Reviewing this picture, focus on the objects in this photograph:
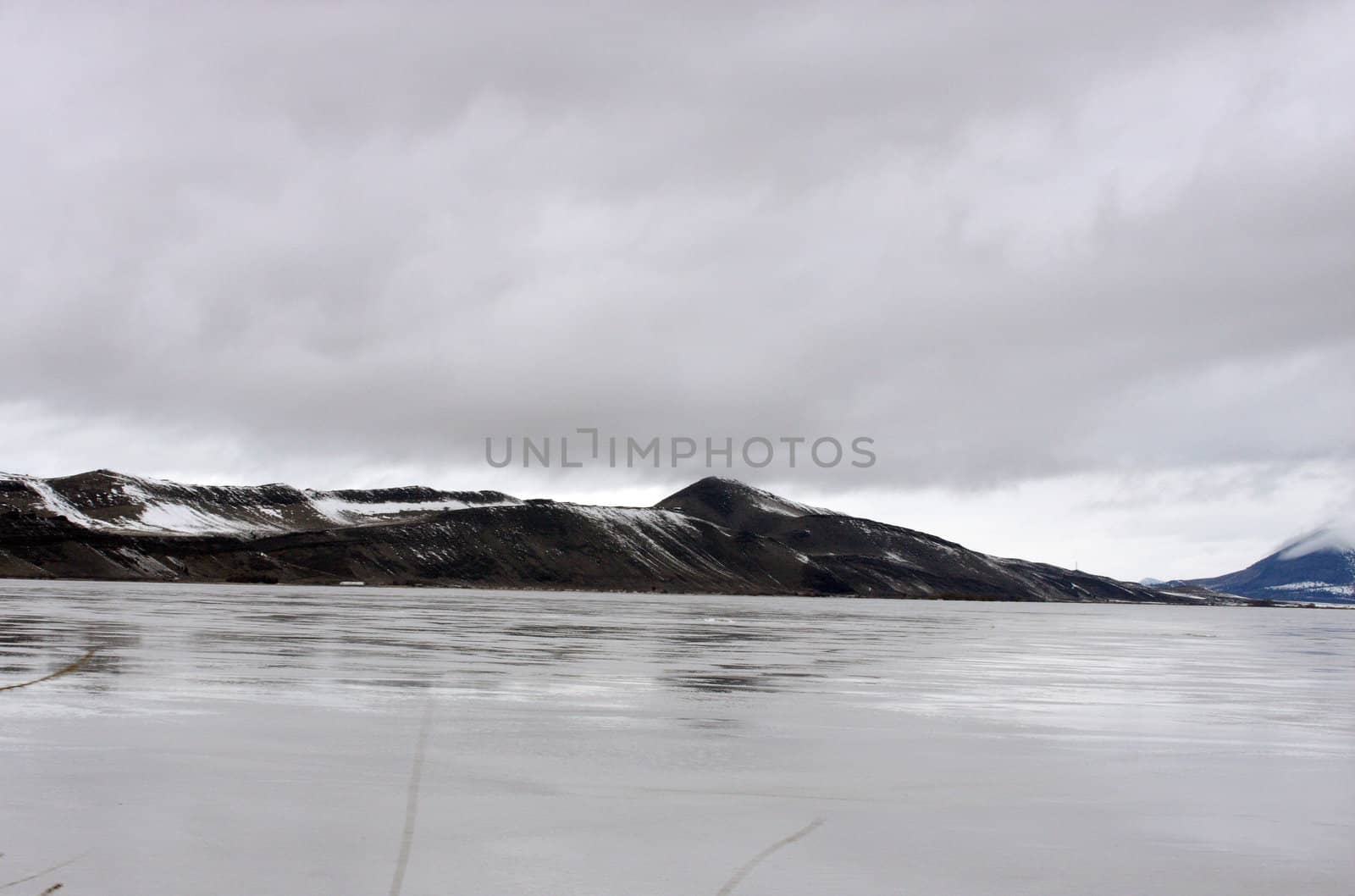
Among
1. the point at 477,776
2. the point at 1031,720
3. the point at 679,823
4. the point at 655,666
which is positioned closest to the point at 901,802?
the point at 679,823

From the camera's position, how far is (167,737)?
17.0 meters

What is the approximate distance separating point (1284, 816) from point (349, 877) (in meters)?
10.0

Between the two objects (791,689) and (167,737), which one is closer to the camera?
(167,737)

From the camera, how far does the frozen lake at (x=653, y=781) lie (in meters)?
→ 10.3

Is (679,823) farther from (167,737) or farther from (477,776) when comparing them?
(167,737)

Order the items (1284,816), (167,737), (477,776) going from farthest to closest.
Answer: (167,737) < (477,776) < (1284,816)

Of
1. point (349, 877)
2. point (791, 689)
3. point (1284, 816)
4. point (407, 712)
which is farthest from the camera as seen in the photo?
point (791, 689)

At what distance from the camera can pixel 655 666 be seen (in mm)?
33375

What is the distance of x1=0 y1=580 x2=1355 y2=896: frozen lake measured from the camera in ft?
33.8

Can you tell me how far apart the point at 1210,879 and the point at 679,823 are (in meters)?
4.91

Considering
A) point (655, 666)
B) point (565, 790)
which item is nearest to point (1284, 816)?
point (565, 790)

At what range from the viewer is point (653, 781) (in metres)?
14.7

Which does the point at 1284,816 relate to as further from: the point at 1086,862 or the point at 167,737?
the point at 167,737

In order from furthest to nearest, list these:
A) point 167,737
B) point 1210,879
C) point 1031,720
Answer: point 1031,720 → point 167,737 → point 1210,879
